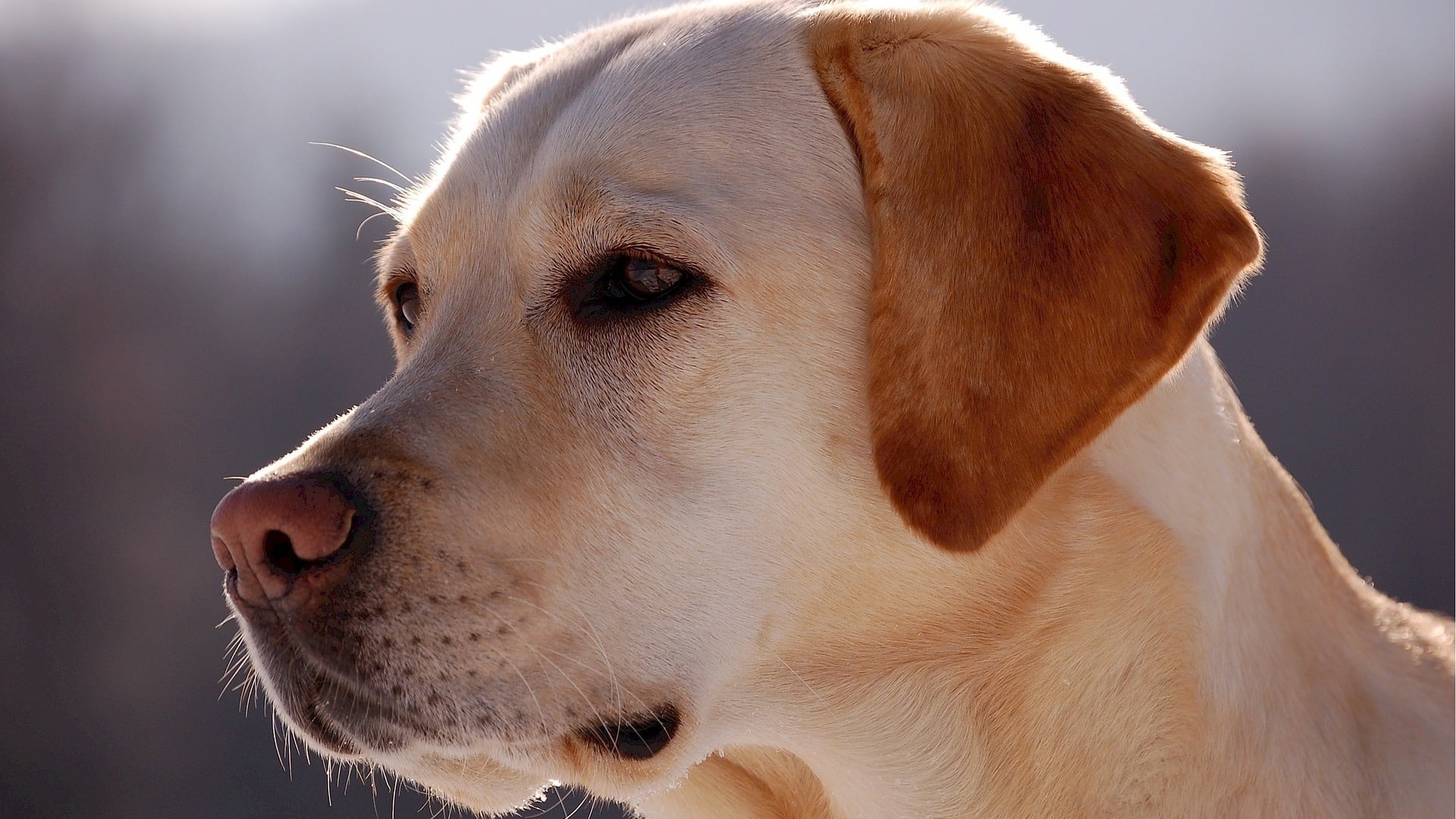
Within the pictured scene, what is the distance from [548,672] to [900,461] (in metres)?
0.64

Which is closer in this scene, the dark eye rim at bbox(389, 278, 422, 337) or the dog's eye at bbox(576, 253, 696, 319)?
the dog's eye at bbox(576, 253, 696, 319)

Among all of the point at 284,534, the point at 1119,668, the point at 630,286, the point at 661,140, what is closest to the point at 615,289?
the point at 630,286

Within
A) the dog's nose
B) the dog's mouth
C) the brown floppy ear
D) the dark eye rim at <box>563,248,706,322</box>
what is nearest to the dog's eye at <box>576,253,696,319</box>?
the dark eye rim at <box>563,248,706,322</box>

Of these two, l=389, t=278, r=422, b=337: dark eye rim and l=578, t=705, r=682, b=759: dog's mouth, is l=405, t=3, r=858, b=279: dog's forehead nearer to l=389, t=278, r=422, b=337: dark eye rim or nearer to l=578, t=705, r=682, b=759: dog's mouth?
l=389, t=278, r=422, b=337: dark eye rim

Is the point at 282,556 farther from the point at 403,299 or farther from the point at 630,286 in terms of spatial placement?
the point at 403,299

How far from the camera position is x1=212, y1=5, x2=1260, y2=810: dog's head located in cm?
180

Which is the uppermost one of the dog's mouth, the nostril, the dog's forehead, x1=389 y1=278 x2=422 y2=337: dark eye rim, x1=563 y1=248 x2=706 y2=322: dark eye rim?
the dog's forehead

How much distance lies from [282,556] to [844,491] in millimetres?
867

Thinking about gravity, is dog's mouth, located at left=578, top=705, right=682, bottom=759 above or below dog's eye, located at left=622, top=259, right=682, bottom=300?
below

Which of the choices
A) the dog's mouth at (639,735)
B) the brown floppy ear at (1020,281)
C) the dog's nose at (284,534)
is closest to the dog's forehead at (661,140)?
the brown floppy ear at (1020,281)

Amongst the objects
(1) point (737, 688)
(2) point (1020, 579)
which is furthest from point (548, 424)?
(2) point (1020, 579)

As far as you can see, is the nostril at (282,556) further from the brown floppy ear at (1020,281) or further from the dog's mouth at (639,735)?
the brown floppy ear at (1020,281)

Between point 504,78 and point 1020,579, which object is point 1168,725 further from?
point 504,78

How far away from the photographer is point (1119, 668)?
76.9 inches
